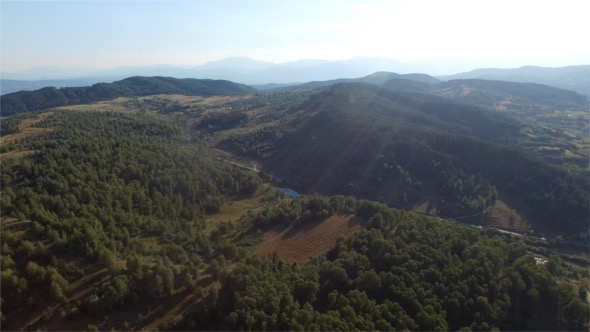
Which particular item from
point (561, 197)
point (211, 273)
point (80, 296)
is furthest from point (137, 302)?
point (561, 197)

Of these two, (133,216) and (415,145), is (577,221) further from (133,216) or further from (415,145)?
(133,216)

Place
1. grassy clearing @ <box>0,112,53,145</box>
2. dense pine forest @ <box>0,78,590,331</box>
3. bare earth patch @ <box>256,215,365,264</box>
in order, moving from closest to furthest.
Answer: dense pine forest @ <box>0,78,590,331</box> → bare earth patch @ <box>256,215,365,264</box> → grassy clearing @ <box>0,112,53,145</box>

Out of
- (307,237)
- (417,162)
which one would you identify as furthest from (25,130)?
(417,162)

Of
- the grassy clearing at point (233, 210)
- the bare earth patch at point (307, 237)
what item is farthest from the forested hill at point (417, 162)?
the bare earth patch at point (307, 237)

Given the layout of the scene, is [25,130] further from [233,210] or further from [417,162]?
[417,162]

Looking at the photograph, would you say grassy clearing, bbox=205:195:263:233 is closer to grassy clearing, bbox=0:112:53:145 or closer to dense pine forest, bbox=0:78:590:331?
dense pine forest, bbox=0:78:590:331

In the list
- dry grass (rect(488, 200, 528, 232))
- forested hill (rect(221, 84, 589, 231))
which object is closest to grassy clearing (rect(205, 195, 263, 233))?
forested hill (rect(221, 84, 589, 231))
